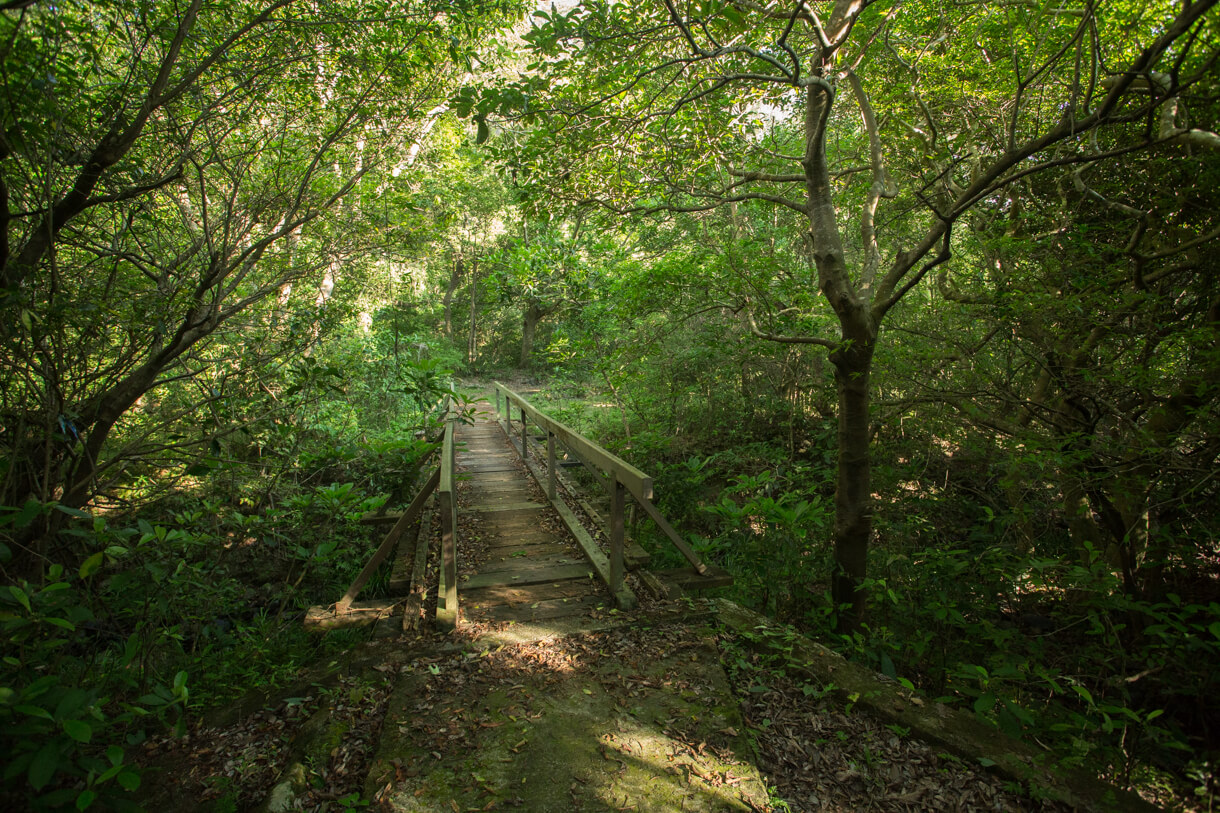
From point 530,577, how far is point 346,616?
142cm

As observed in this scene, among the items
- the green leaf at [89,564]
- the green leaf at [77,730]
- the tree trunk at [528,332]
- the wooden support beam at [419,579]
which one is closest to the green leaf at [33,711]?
the green leaf at [77,730]

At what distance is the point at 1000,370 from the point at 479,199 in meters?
19.0

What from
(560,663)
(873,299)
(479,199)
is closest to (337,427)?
(560,663)

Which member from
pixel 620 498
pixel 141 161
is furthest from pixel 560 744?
pixel 141 161

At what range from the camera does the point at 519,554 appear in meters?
5.09

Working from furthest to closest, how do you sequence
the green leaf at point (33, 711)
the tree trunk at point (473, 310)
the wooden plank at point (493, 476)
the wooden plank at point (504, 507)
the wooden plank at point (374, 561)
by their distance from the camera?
the tree trunk at point (473, 310)
the wooden plank at point (493, 476)
the wooden plank at point (504, 507)
the wooden plank at point (374, 561)
the green leaf at point (33, 711)

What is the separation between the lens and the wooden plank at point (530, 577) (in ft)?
14.5

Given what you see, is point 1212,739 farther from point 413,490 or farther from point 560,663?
point 413,490

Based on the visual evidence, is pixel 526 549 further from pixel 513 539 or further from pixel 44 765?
pixel 44 765

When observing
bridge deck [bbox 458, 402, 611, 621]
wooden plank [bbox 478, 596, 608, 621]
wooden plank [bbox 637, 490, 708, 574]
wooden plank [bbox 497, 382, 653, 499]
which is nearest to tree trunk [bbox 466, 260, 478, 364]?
bridge deck [bbox 458, 402, 611, 621]

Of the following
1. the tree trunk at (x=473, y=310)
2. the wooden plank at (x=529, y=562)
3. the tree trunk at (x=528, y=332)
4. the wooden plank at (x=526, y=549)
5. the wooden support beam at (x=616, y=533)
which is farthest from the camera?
the tree trunk at (x=528, y=332)

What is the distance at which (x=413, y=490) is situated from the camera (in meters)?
7.25

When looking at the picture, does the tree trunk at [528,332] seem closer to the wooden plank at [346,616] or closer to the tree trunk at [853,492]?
the tree trunk at [853,492]

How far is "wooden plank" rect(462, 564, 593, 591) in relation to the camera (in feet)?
Answer: 14.5
